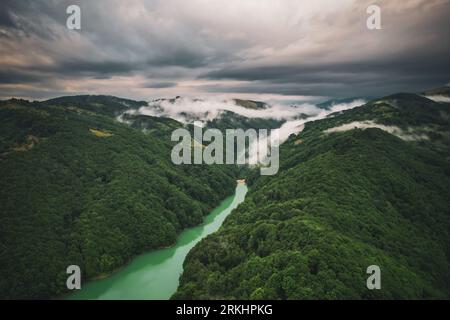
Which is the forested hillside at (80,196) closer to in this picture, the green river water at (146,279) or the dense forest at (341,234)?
the green river water at (146,279)

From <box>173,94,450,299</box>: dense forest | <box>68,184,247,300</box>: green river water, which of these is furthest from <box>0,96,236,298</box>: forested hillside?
<box>173,94,450,299</box>: dense forest

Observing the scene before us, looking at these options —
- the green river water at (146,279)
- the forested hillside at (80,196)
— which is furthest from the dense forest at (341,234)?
the forested hillside at (80,196)

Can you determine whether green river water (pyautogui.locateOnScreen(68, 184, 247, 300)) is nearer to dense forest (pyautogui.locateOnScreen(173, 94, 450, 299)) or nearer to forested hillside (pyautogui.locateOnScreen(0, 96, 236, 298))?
forested hillside (pyautogui.locateOnScreen(0, 96, 236, 298))
